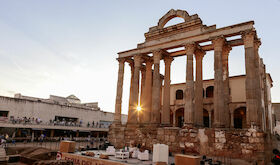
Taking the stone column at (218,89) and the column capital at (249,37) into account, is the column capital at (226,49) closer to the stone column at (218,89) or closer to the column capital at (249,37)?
the stone column at (218,89)

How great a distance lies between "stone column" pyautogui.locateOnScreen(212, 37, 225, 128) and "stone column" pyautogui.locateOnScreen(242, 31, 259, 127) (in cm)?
203

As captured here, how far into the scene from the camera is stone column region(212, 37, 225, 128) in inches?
699

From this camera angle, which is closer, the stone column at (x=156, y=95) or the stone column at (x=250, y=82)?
the stone column at (x=250, y=82)

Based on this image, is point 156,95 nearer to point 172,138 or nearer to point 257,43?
point 172,138

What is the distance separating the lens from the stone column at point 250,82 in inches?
627

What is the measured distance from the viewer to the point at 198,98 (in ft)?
70.3

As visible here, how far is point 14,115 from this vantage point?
31.9 metres

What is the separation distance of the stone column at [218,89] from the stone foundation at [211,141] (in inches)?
57.8

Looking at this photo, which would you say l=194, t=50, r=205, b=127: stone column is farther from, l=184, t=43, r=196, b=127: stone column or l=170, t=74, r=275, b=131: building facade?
l=170, t=74, r=275, b=131: building facade

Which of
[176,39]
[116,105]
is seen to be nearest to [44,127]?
[116,105]

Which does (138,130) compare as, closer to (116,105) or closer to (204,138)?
(116,105)

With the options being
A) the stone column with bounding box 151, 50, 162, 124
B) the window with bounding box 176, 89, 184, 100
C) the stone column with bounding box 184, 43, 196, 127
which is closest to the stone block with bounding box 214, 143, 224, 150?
the stone column with bounding box 184, 43, 196, 127

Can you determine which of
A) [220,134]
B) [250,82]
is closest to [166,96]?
[220,134]

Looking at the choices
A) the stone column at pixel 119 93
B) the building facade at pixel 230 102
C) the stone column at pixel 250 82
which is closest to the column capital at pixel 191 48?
the stone column at pixel 250 82
